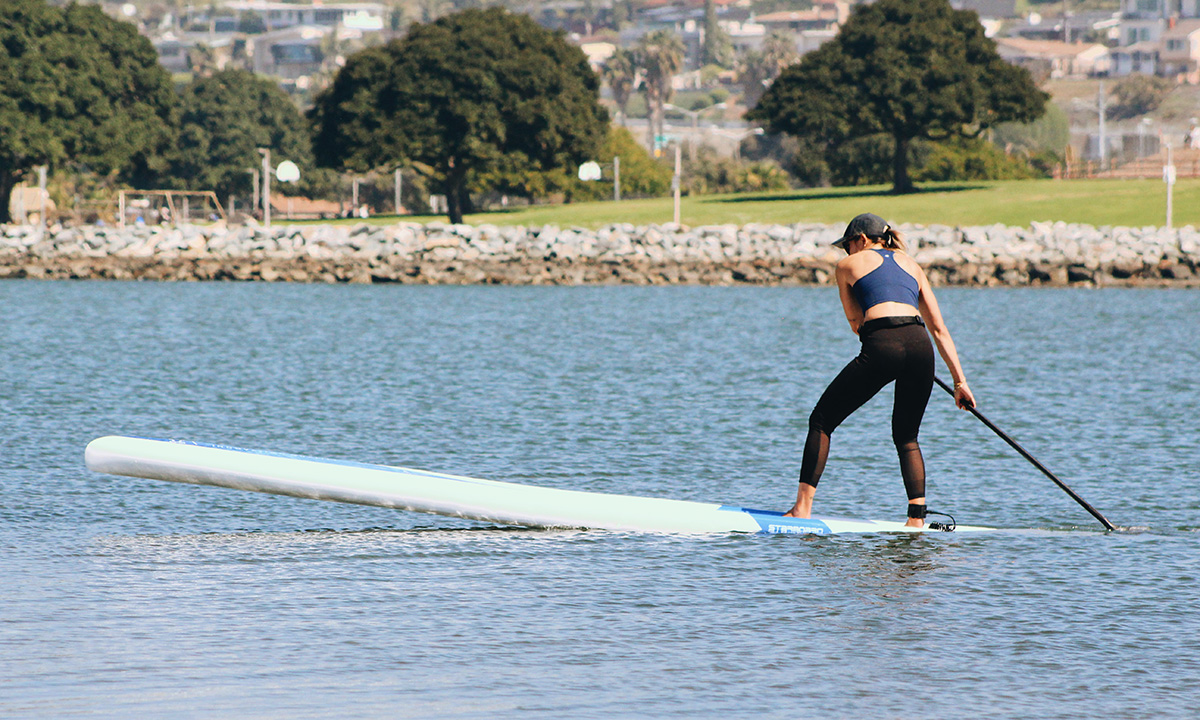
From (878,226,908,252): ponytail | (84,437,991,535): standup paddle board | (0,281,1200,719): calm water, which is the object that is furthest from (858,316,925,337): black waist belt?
(84,437,991,535): standup paddle board

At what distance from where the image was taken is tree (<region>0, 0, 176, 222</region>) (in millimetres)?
70125

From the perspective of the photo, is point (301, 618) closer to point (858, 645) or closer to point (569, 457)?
point (858, 645)

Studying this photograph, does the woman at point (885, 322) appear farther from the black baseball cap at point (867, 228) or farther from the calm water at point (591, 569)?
the calm water at point (591, 569)

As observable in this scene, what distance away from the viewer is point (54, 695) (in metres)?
6.49

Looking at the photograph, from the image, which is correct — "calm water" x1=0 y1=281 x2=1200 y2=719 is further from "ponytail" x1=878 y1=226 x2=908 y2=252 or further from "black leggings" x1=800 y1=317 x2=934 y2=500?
"ponytail" x1=878 y1=226 x2=908 y2=252

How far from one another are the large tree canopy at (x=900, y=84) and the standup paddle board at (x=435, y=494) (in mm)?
64133

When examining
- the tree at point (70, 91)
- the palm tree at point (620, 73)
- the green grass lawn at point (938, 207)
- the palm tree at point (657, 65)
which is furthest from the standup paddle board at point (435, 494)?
the palm tree at point (620, 73)

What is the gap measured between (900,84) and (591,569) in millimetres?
66278

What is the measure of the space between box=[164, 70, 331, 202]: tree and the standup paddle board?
90.3 metres

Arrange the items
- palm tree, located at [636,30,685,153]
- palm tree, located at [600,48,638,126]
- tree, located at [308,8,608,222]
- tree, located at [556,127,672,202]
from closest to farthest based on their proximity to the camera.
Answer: tree, located at [308,8,608,222] → tree, located at [556,127,672,202] → palm tree, located at [636,30,685,153] → palm tree, located at [600,48,638,126]

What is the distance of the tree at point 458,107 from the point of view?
7231cm

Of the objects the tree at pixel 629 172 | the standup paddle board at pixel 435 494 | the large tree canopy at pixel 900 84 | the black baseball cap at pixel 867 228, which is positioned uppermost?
the large tree canopy at pixel 900 84

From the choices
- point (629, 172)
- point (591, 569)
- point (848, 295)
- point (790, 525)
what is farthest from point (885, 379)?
point (629, 172)

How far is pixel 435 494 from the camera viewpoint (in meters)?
10.5
